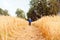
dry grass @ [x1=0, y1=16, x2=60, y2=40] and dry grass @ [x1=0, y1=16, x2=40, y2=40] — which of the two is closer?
dry grass @ [x1=0, y1=16, x2=60, y2=40]

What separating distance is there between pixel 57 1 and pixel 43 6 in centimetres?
313

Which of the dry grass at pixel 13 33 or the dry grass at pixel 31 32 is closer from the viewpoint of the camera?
the dry grass at pixel 31 32

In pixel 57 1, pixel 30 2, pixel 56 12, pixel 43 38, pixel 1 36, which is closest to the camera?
pixel 1 36

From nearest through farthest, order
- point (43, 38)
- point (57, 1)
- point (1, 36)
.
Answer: point (1, 36), point (43, 38), point (57, 1)

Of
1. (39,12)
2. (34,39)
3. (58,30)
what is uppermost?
(58,30)

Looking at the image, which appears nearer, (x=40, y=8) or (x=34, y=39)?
(x=34, y=39)

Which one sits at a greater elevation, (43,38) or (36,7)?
(43,38)

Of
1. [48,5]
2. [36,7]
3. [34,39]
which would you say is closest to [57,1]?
[48,5]

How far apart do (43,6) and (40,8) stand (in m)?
1.15

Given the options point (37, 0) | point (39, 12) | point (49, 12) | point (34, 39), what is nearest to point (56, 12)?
point (49, 12)

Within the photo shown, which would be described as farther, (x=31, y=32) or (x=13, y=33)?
(x=31, y=32)

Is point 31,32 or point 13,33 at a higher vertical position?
point 13,33

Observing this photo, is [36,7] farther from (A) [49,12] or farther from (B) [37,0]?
(A) [49,12]

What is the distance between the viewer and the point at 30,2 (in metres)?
47.1
